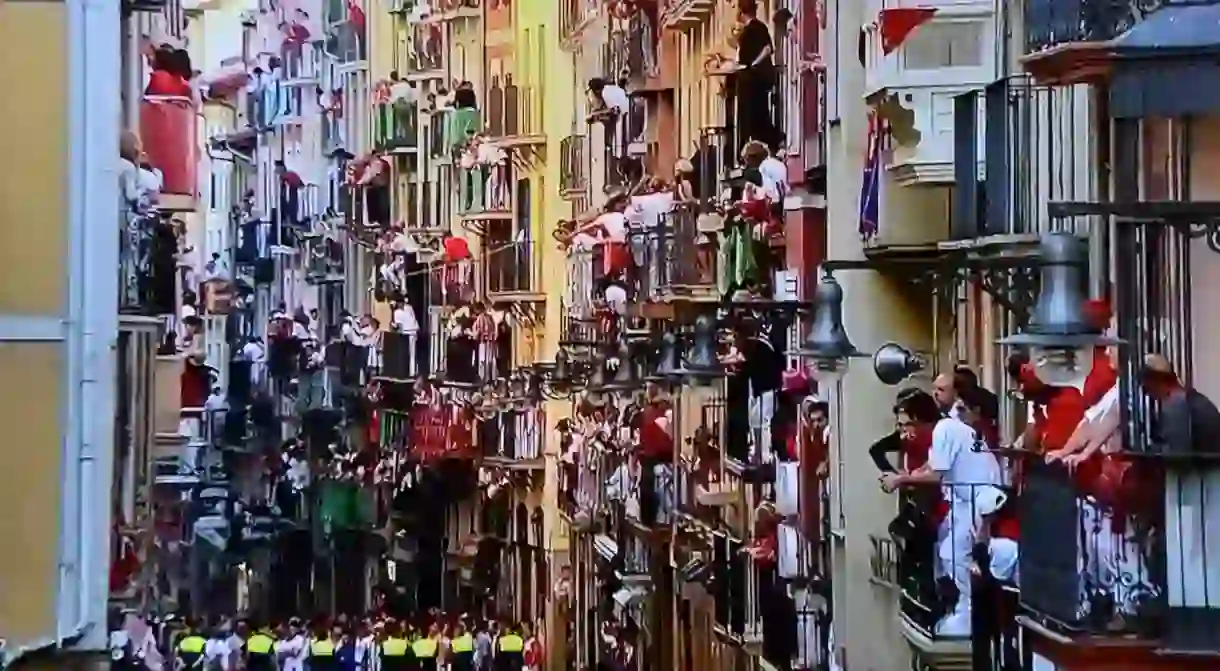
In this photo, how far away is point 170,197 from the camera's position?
118ft

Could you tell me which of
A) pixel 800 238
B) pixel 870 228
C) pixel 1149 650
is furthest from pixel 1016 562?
pixel 800 238

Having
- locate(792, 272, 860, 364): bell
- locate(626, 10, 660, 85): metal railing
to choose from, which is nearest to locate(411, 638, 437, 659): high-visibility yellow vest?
locate(626, 10, 660, 85): metal railing

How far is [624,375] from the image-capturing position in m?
48.8

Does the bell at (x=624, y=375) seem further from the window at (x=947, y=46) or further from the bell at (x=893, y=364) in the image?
the window at (x=947, y=46)

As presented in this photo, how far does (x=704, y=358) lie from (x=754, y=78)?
352cm

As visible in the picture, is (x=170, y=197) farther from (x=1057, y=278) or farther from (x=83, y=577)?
(x=1057, y=278)

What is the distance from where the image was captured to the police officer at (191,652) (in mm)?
55875

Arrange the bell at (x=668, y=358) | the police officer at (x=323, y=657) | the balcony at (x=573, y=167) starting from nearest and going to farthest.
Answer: the bell at (x=668, y=358) < the balcony at (x=573, y=167) < the police officer at (x=323, y=657)

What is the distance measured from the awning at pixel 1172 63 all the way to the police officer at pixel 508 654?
40946 millimetres

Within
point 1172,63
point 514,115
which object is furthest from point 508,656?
point 1172,63

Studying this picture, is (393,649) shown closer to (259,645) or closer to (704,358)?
(259,645)

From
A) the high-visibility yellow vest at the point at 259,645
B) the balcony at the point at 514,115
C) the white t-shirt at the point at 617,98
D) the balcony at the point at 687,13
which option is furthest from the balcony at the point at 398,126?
the balcony at the point at 687,13

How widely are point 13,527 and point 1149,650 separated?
9228mm

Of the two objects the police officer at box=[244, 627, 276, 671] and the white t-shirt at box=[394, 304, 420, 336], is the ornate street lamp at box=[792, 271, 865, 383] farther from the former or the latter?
the white t-shirt at box=[394, 304, 420, 336]
